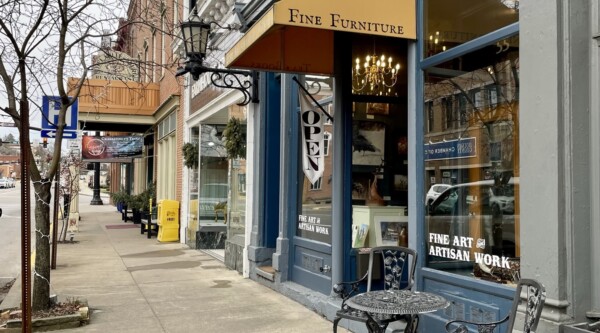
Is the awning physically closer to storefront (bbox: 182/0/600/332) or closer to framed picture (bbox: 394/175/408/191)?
storefront (bbox: 182/0/600/332)

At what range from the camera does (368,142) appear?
675 cm

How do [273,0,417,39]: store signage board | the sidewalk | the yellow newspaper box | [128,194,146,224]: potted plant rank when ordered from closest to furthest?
[273,0,417,39]: store signage board
the sidewalk
the yellow newspaper box
[128,194,146,224]: potted plant

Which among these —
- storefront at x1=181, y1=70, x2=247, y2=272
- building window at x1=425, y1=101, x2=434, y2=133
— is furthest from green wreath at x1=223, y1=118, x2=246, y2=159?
building window at x1=425, y1=101, x2=434, y2=133

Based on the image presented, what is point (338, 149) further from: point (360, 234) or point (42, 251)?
point (42, 251)

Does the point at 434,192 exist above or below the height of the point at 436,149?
below

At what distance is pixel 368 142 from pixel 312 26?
93.2 inches

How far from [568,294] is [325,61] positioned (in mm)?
4146

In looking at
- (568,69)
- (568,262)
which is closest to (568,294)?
(568,262)

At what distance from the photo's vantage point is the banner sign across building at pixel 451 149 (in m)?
4.84

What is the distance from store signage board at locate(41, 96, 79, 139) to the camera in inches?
289

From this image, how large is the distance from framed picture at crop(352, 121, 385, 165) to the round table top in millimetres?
2731

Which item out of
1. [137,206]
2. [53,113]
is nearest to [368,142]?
[53,113]

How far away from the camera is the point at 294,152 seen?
7984mm

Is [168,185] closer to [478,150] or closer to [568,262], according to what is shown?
[478,150]
